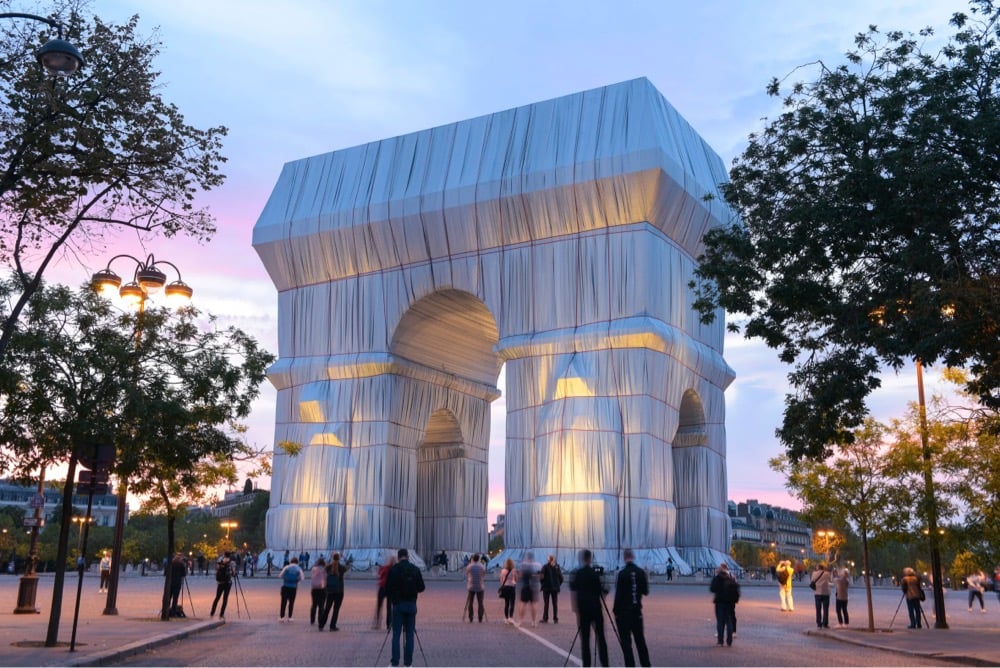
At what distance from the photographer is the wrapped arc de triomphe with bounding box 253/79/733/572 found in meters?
46.4

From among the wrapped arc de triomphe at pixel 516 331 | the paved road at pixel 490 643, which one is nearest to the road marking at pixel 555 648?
the paved road at pixel 490 643

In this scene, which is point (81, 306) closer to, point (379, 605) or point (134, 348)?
point (134, 348)

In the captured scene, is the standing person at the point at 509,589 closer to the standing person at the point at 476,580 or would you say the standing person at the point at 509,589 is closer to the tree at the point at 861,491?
the standing person at the point at 476,580

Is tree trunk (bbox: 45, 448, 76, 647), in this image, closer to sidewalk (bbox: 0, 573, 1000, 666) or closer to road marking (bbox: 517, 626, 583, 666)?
sidewalk (bbox: 0, 573, 1000, 666)

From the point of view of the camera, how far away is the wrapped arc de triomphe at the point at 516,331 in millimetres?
46438

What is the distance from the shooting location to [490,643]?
61.9 feet

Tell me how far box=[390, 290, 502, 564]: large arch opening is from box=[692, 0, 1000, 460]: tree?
37211mm

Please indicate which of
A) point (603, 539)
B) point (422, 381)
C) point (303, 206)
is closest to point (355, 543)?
point (422, 381)

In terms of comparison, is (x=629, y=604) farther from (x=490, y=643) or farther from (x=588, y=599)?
(x=490, y=643)

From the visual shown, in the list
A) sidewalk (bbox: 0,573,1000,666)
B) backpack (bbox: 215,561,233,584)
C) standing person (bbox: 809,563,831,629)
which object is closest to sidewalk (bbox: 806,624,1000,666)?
sidewalk (bbox: 0,573,1000,666)

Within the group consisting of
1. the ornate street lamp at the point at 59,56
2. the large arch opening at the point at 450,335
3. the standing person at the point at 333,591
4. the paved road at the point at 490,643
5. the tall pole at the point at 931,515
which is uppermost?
the large arch opening at the point at 450,335

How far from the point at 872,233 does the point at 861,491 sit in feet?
31.0

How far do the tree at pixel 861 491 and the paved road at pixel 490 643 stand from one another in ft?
9.31

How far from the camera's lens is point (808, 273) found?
19.8 meters
